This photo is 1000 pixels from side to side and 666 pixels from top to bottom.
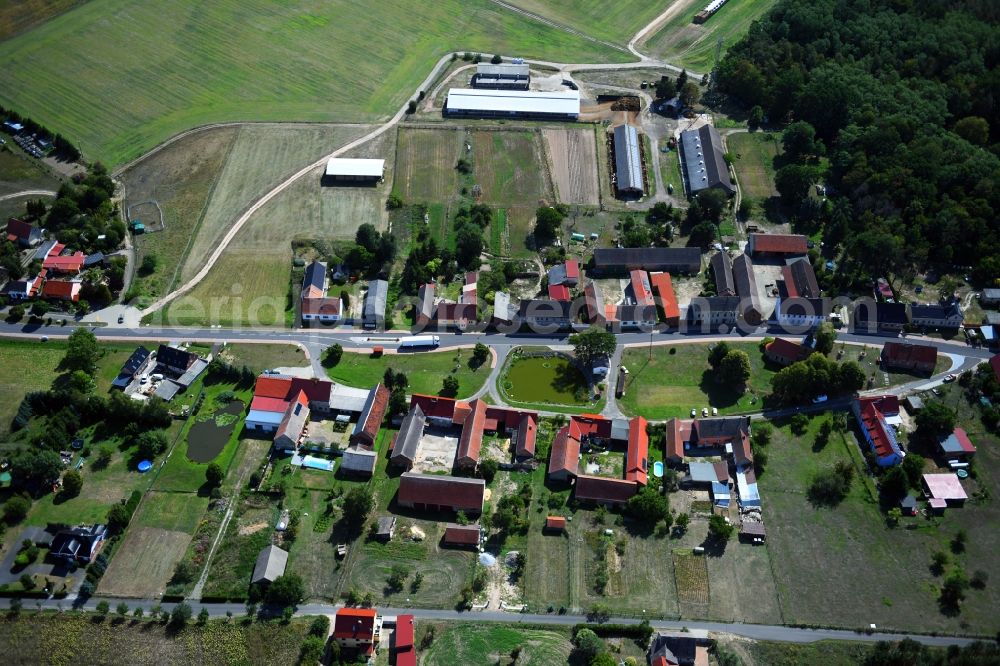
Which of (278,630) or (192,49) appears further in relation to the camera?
(192,49)

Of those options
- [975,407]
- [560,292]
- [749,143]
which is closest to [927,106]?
[749,143]

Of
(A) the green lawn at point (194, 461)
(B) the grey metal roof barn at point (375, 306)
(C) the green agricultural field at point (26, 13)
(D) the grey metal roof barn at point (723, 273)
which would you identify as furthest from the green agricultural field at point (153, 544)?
(C) the green agricultural field at point (26, 13)

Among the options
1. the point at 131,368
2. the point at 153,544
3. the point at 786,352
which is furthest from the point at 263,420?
the point at 786,352

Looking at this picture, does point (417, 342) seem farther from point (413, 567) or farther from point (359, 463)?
point (413, 567)

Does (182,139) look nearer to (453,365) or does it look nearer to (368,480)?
(453,365)

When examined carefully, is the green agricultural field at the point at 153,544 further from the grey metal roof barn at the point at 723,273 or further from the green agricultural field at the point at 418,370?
the grey metal roof barn at the point at 723,273

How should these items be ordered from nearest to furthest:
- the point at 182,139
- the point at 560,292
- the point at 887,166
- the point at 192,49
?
the point at 560,292 < the point at 887,166 < the point at 182,139 < the point at 192,49

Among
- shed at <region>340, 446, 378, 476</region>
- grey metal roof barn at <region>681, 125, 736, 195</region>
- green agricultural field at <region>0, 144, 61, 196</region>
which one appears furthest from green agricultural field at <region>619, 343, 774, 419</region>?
green agricultural field at <region>0, 144, 61, 196</region>
